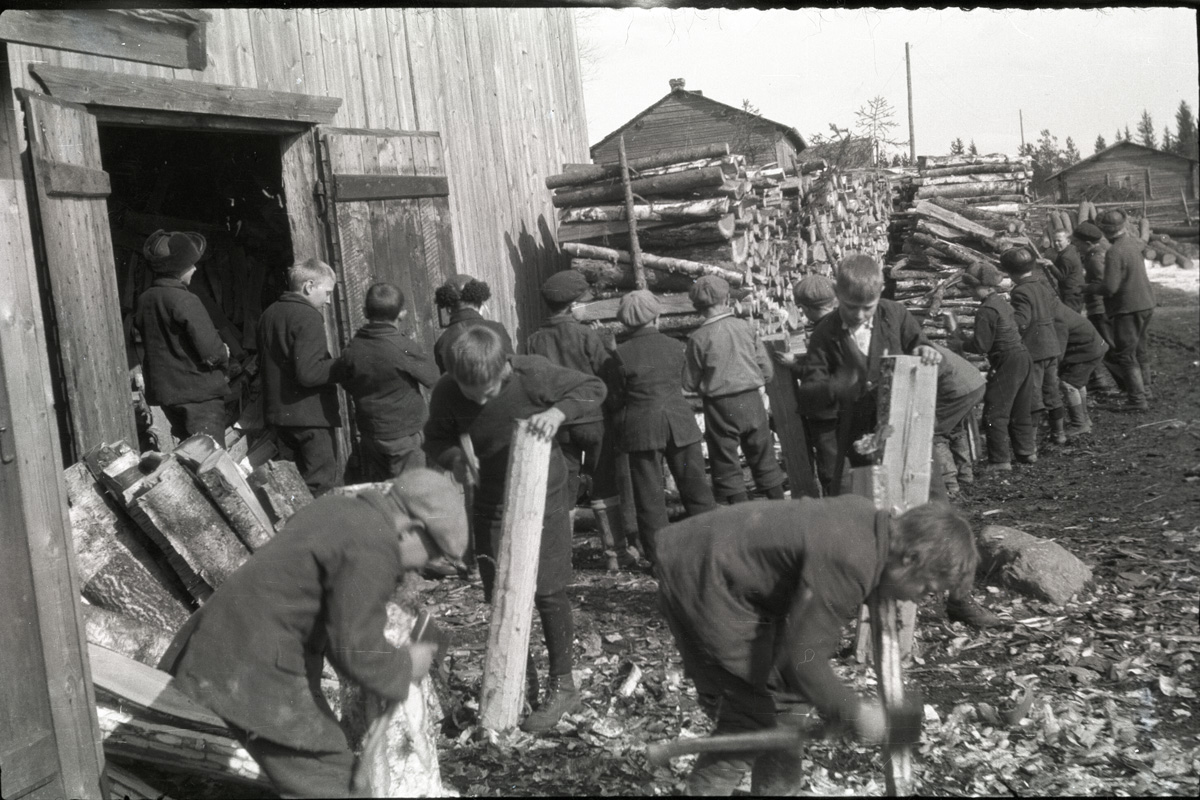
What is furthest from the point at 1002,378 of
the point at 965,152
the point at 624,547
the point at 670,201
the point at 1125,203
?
the point at 1125,203

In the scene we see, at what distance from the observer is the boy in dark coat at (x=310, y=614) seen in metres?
2.97

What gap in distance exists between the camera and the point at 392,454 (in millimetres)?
6680

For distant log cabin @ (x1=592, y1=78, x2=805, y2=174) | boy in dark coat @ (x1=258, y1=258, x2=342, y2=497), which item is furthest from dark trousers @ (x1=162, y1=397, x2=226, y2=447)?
distant log cabin @ (x1=592, y1=78, x2=805, y2=174)

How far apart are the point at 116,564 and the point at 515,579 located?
1.89 m

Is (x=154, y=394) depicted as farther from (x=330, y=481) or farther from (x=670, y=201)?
(x=670, y=201)

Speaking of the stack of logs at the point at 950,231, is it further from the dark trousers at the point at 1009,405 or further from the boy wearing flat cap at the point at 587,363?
the boy wearing flat cap at the point at 587,363

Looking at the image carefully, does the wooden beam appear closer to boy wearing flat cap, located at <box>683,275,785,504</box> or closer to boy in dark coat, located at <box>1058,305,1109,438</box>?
boy wearing flat cap, located at <box>683,275,785,504</box>

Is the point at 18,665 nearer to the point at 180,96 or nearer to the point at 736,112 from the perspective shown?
the point at 180,96

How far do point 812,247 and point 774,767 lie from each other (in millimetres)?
10114

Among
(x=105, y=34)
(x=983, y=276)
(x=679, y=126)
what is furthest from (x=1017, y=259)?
(x=679, y=126)

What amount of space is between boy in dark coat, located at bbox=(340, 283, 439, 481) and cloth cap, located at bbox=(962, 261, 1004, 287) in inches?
262

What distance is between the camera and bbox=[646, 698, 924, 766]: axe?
337 cm

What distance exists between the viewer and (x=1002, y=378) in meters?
8.66

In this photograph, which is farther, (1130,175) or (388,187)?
(1130,175)
